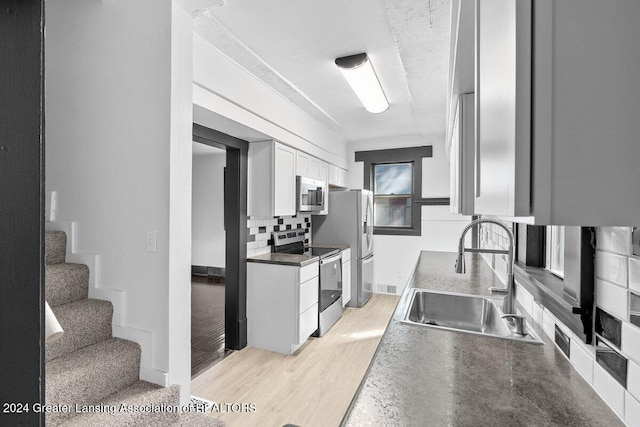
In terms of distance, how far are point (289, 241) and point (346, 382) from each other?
178cm

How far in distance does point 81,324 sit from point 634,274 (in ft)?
7.50

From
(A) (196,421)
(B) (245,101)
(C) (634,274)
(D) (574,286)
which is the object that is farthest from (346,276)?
(C) (634,274)

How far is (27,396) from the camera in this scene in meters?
1.01

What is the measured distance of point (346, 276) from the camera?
4.16 metres

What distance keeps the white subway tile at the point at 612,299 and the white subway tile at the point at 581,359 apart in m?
0.16

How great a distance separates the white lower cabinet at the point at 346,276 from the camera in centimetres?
405

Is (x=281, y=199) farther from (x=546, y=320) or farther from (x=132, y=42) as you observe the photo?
(x=546, y=320)

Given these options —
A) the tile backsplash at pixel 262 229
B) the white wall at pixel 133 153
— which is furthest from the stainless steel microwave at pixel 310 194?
the white wall at pixel 133 153

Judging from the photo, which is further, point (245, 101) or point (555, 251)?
point (245, 101)

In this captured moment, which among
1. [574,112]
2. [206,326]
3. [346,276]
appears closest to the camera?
[574,112]

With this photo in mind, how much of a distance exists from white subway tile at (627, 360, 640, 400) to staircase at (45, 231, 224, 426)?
1.69 m

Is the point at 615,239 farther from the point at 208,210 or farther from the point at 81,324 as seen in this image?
the point at 208,210

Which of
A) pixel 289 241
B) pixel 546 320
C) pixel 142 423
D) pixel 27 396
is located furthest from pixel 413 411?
pixel 289 241

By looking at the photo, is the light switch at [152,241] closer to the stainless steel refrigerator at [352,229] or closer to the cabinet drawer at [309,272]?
the cabinet drawer at [309,272]
